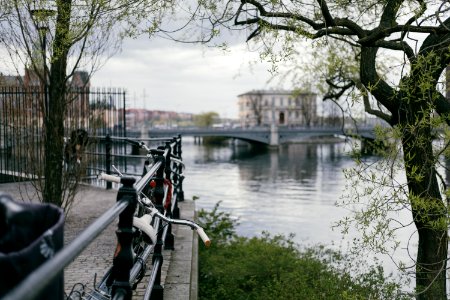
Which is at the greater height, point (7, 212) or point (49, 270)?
point (7, 212)

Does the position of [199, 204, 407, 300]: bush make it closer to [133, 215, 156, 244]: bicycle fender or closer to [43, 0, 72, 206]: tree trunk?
[43, 0, 72, 206]: tree trunk

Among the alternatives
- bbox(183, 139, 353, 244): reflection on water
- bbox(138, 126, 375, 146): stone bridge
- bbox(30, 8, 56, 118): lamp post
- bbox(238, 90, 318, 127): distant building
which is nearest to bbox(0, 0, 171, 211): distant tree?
bbox(30, 8, 56, 118): lamp post

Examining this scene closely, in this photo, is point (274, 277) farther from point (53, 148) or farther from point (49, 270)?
point (49, 270)

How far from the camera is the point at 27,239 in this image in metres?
1.54

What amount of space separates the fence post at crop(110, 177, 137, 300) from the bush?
5.49 metres

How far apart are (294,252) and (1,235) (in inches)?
415

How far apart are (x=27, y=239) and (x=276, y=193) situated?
92.1 feet

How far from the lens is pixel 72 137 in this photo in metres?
9.27

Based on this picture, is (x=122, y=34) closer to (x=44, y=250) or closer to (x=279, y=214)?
(x=44, y=250)

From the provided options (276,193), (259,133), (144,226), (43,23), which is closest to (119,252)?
(144,226)

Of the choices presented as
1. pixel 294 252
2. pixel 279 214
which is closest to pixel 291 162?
pixel 279 214

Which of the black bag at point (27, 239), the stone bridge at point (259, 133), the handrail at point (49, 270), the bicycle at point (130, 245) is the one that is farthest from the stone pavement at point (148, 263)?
the stone bridge at point (259, 133)

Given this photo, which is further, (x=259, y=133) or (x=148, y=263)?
(x=259, y=133)

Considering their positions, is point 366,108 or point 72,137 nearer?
point 72,137
